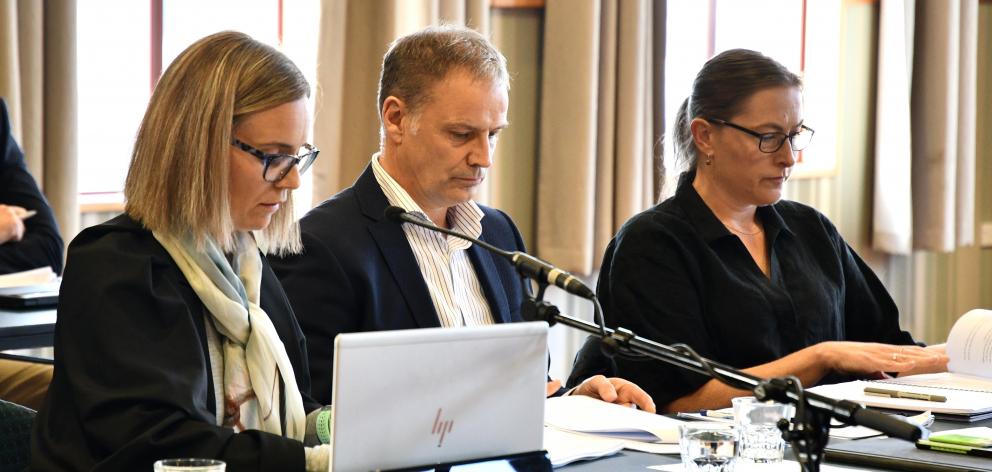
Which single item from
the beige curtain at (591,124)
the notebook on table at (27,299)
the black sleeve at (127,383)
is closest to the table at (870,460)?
the black sleeve at (127,383)

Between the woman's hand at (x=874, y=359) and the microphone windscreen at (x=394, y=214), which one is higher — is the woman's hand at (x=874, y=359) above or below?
below

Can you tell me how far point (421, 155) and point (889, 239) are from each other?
3909 mm

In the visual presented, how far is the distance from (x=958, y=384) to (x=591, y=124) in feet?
6.76

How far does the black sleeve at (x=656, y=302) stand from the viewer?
272 cm

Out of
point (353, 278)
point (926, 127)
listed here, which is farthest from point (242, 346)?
point (926, 127)

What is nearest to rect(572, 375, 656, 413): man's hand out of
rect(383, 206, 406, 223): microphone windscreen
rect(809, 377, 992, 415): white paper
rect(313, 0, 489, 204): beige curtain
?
rect(809, 377, 992, 415): white paper

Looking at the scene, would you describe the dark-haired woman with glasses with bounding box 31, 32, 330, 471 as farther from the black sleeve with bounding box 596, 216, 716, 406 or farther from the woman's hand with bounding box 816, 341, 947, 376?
the woman's hand with bounding box 816, 341, 947, 376

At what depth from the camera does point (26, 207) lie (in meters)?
3.30

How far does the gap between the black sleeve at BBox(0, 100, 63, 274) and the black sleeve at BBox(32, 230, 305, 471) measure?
5.63 ft

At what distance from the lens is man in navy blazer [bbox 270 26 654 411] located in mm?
2367

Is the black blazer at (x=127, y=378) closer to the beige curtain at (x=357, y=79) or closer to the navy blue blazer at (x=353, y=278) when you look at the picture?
the navy blue blazer at (x=353, y=278)

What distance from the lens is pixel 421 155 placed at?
2.50m

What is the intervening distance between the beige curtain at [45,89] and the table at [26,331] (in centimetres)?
75

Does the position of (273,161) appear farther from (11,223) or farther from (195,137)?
(11,223)
